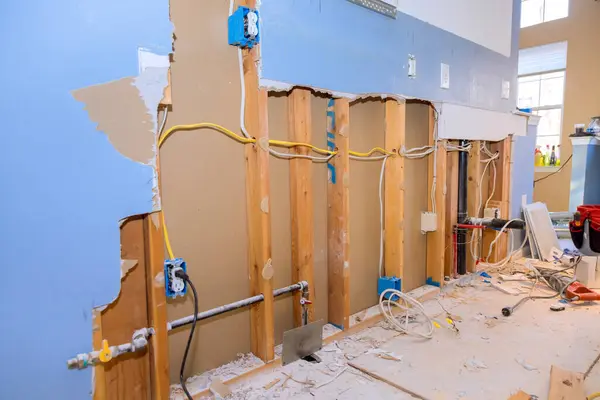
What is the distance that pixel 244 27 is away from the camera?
1575 millimetres

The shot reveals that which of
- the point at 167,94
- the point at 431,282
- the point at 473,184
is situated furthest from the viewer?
the point at 473,184

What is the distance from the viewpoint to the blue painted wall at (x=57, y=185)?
110 centimetres

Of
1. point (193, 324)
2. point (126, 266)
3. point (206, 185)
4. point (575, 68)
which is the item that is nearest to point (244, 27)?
point (206, 185)

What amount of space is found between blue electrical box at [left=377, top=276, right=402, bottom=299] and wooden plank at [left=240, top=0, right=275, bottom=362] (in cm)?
92

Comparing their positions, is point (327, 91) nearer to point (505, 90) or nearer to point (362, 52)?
point (362, 52)

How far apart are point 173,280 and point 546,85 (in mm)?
6508

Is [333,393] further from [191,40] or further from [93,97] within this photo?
[191,40]

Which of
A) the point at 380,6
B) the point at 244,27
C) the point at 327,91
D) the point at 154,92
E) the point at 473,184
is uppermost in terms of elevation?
the point at 380,6

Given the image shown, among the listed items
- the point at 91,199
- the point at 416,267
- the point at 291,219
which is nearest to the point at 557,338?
the point at 416,267

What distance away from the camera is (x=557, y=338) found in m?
2.07

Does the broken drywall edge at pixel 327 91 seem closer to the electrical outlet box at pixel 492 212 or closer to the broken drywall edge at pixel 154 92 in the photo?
the broken drywall edge at pixel 154 92

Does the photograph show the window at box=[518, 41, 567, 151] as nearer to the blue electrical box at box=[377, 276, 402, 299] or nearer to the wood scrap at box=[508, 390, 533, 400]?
the blue electrical box at box=[377, 276, 402, 299]

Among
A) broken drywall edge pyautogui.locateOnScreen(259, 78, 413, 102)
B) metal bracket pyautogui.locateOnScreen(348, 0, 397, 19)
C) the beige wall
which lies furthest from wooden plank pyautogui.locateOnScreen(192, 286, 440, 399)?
the beige wall

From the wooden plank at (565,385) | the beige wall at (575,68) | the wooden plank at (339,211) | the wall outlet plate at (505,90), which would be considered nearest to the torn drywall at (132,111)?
the wooden plank at (339,211)
